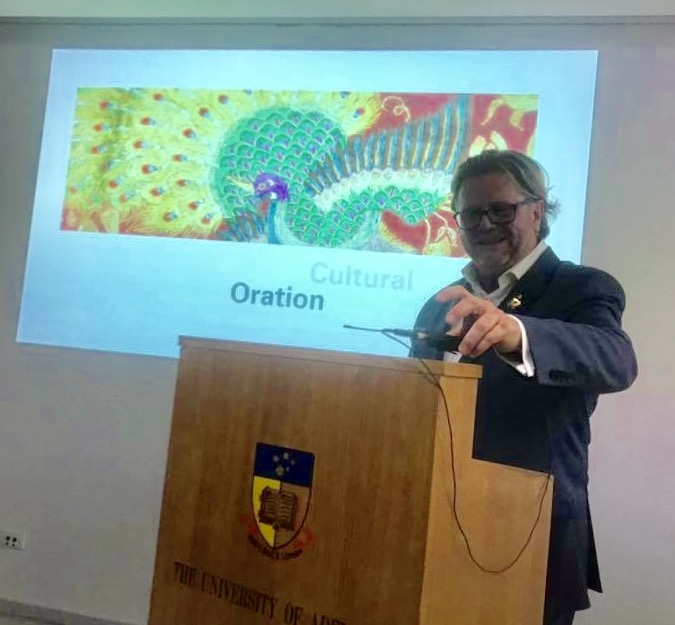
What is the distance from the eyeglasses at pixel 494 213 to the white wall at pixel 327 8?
1.40 m

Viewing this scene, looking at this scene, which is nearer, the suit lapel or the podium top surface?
the podium top surface

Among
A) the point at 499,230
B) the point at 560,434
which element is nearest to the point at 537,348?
the point at 560,434

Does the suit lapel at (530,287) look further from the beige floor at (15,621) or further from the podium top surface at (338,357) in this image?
the beige floor at (15,621)

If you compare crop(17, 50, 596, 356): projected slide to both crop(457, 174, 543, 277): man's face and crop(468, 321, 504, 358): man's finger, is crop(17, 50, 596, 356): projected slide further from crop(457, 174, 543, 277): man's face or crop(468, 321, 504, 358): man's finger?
crop(468, 321, 504, 358): man's finger

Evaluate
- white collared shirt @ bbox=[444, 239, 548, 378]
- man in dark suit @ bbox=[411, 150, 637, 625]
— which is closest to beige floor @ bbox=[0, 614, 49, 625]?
man in dark suit @ bbox=[411, 150, 637, 625]

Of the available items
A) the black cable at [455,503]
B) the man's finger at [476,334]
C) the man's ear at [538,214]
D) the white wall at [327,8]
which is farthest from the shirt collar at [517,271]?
the white wall at [327,8]

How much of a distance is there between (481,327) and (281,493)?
392mm

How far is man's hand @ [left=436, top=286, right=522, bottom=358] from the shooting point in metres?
1.16

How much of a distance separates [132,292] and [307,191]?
2.91 ft

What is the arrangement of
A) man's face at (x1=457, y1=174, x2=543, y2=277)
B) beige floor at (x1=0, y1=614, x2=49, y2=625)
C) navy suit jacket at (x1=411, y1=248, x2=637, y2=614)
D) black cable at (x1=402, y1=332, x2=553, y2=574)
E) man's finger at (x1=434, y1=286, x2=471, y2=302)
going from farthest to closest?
beige floor at (x1=0, y1=614, x2=49, y2=625) < man's face at (x1=457, y1=174, x2=543, y2=277) < navy suit jacket at (x1=411, y1=248, x2=637, y2=614) < man's finger at (x1=434, y1=286, x2=471, y2=302) < black cable at (x1=402, y1=332, x2=553, y2=574)

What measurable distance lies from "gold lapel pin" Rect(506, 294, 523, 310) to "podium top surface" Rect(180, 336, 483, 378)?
1.70 feet

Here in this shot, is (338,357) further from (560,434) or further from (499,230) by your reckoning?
(499,230)

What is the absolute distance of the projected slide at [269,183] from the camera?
311cm

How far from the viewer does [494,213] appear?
1.97m
